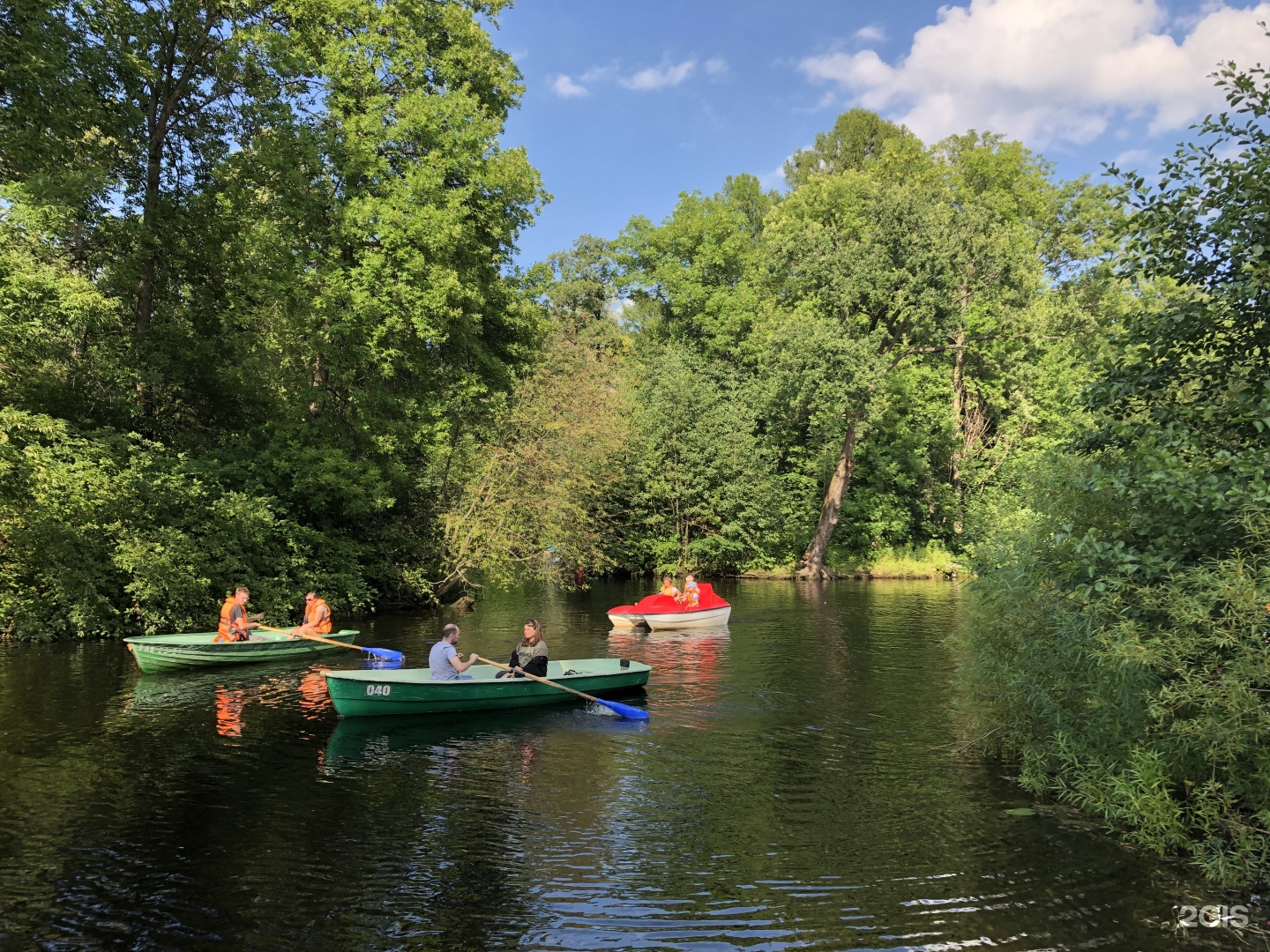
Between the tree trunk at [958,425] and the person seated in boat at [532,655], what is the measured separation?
1210 inches

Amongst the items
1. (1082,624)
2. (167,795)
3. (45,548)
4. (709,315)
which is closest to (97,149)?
(45,548)

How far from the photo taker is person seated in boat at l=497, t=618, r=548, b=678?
13.8 meters

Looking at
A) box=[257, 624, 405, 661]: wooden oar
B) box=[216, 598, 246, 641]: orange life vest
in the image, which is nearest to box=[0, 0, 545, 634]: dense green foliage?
box=[216, 598, 246, 641]: orange life vest

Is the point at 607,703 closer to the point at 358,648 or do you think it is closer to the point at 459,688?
the point at 459,688

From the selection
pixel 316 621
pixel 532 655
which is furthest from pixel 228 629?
pixel 532 655

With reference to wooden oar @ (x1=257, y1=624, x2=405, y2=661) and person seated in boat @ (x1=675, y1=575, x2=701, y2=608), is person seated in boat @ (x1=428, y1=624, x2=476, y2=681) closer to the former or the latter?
wooden oar @ (x1=257, y1=624, x2=405, y2=661)

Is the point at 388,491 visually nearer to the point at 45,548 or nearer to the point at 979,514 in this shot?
the point at 45,548

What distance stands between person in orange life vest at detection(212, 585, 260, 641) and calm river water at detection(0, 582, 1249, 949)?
219 centimetres

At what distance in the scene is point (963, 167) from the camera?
43.7 m

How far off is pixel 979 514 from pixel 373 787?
907 cm

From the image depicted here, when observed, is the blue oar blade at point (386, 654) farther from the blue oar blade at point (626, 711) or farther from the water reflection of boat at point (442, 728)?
the blue oar blade at point (626, 711)

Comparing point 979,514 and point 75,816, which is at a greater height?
point 979,514

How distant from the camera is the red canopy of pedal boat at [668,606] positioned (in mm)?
23141

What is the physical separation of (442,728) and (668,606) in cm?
1112
